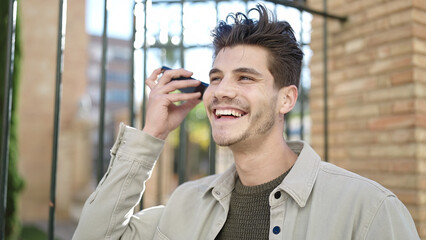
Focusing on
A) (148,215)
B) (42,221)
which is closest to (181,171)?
(148,215)

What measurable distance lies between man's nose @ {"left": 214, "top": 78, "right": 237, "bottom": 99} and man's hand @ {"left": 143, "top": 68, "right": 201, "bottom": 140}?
237mm

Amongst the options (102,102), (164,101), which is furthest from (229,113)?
(102,102)

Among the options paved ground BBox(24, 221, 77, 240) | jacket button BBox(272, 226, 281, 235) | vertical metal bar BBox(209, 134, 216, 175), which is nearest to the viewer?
jacket button BBox(272, 226, 281, 235)

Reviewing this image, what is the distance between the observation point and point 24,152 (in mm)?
11664

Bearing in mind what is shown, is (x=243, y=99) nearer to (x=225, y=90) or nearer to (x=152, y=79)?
(x=225, y=90)

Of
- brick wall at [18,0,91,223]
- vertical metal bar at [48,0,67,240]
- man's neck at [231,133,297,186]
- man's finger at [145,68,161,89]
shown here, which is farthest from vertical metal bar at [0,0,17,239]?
brick wall at [18,0,91,223]

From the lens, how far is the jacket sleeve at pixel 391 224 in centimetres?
138

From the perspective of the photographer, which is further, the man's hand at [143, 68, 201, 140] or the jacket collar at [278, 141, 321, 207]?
the man's hand at [143, 68, 201, 140]

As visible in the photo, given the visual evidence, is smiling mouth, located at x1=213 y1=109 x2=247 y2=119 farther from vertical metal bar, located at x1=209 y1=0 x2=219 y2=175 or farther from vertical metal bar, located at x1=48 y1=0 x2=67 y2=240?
vertical metal bar, located at x1=48 y1=0 x2=67 y2=240

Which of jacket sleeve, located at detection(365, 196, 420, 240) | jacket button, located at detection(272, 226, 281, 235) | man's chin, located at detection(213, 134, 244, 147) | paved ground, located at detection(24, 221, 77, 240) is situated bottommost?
paved ground, located at detection(24, 221, 77, 240)

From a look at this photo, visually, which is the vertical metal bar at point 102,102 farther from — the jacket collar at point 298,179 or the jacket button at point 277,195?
the jacket button at point 277,195

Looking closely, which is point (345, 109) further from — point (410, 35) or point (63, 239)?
point (63, 239)

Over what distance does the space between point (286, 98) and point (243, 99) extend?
0.85 feet

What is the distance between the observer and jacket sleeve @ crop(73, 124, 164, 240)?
183 centimetres
